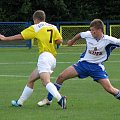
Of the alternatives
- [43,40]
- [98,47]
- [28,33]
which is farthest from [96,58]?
[28,33]

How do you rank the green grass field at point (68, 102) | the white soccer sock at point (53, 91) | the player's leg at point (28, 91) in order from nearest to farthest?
1. the green grass field at point (68, 102)
2. the white soccer sock at point (53, 91)
3. the player's leg at point (28, 91)

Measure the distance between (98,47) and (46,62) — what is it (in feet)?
3.33

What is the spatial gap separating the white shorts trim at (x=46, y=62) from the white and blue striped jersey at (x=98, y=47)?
615mm

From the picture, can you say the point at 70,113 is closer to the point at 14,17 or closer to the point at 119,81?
the point at 119,81

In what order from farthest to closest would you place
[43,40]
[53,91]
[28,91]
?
1. [28,91]
2. [43,40]
3. [53,91]

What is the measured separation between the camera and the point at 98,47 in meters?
10.3

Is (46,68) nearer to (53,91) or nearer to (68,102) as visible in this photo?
(53,91)

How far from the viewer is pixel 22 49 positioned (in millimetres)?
32719

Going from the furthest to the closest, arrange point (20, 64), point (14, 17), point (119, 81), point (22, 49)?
point (14, 17), point (22, 49), point (20, 64), point (119, 81)

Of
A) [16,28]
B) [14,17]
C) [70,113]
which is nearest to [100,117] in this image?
[70,113]

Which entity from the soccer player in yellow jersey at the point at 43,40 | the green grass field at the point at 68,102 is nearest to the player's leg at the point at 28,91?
the soccer player in yellow jersey at the point at 43,40

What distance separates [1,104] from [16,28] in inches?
1018

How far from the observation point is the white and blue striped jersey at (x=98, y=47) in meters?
10.3

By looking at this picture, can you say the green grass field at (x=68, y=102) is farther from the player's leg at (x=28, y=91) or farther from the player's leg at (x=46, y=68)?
the player's leg at (x=46, y=68)
